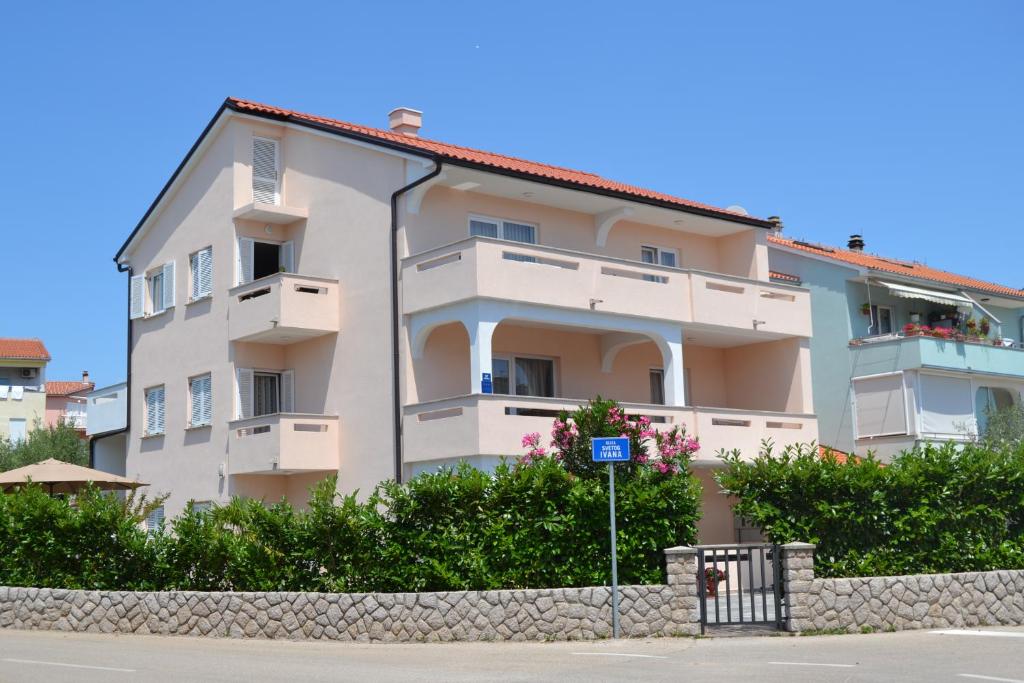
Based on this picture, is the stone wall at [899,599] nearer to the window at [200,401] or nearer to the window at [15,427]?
the window at [200,401]

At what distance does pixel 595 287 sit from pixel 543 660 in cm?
1256

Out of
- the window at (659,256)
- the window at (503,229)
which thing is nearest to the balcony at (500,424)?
the window at (503,229)

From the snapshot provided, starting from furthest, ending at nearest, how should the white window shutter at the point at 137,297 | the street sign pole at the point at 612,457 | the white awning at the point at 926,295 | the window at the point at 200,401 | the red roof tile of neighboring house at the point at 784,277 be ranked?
1. the red roof tile of neighboring house at the point at 784,277
2. the white awning at the point at 926,295
3. the white window shutter at the point at 137,297
4. the window at the point at 200,401
5. the street sign pole at the point at 612,457

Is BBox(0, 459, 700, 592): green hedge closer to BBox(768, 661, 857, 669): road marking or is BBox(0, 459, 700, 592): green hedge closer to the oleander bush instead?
the oleander bush

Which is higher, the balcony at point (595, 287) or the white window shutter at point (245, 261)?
the white window shutter at point (245, 261)

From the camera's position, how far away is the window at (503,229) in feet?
94.3

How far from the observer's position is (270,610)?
63.1 ft

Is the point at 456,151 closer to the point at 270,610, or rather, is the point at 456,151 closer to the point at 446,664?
the point at 270,610

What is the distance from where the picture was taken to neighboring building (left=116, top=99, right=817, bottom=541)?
86.9ft

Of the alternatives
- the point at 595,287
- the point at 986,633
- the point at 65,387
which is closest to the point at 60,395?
the point at 65,387

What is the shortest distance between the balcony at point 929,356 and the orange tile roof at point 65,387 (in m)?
59.8

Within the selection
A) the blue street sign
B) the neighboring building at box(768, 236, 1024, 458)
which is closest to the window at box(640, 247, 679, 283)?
the neighboring building at box(768, 236, 1024, 458)

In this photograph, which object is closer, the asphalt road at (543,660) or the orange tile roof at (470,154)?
the asphalt road at (543,660)

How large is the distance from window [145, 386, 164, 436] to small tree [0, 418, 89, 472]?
18119 mm
